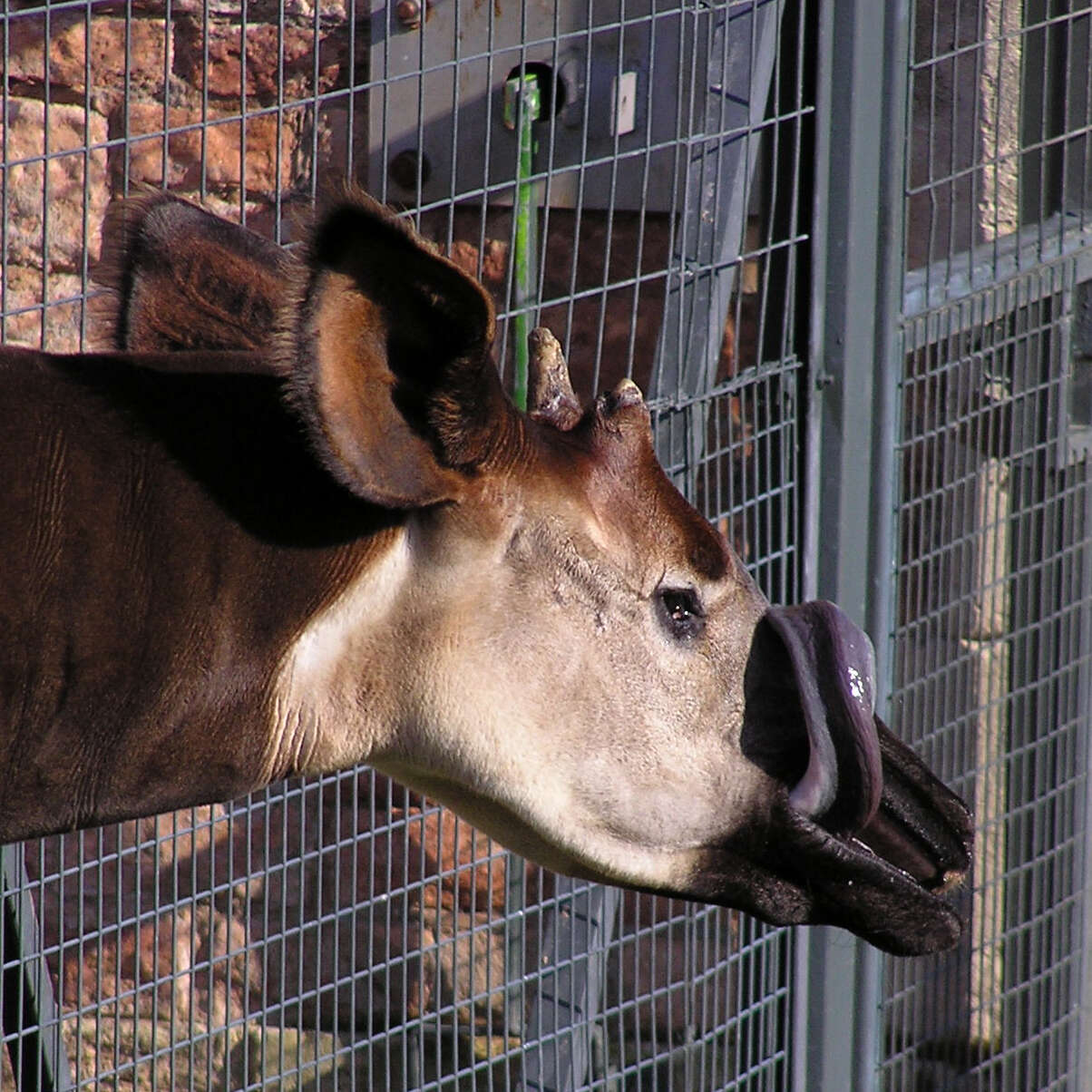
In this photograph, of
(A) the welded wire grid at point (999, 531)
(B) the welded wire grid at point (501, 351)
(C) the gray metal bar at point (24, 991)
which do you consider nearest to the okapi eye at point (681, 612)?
(B) the welded wire grid at point (501, 351)

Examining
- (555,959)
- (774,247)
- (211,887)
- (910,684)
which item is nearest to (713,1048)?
(555,959)

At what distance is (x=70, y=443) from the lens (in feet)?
4.75

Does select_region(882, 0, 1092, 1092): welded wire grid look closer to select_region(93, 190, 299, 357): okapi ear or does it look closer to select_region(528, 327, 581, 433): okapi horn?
select_region(528, 327, 581, 433): okapi horn

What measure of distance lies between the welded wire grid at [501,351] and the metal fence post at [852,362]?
0.15ft

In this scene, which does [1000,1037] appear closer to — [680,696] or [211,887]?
[211,887]

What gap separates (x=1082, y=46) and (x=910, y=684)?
1.16 m

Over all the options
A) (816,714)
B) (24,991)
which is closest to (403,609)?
(816,714)

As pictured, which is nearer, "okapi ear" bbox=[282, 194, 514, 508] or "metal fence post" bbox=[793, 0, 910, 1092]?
"okapi ear" bbox=[282, 194, 514, 508]

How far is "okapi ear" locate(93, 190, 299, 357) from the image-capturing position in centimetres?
174

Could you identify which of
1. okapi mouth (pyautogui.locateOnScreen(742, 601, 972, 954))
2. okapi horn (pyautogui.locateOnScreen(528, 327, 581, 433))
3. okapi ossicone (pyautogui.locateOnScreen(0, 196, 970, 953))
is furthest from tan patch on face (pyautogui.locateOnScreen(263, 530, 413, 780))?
okapi mouth (pyautogui.locateOnScreen(742, 601, 972, 954))

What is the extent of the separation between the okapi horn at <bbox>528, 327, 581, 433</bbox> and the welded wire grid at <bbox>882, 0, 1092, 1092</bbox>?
4.11 feet

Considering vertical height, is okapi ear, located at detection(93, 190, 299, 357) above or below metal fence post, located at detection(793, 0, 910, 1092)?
above

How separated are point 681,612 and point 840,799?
0.81ft

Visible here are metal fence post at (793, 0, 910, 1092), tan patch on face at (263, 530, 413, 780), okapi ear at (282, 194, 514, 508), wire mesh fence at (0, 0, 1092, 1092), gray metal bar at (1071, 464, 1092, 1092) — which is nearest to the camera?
okapi ear at (282, 194, 514, 508)
